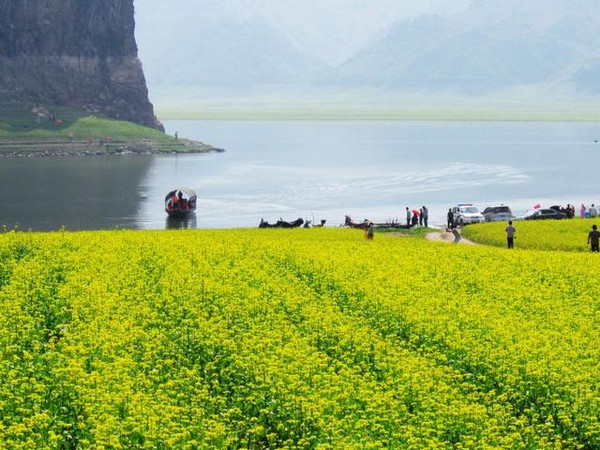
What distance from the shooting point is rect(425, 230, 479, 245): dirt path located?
7714cm

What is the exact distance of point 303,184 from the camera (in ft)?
643

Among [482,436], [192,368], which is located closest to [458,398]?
[482,436]

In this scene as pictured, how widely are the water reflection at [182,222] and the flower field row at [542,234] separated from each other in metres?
52.3

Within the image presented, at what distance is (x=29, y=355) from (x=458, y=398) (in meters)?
12.2

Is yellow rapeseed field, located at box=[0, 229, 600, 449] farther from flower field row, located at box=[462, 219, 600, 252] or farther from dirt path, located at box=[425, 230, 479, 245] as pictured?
dirt path, located at box=[425, 230, 479, 245]

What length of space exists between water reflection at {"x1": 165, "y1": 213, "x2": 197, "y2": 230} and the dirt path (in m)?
50.8

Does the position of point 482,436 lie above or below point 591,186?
below

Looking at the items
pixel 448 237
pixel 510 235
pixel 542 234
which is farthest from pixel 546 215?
pixel 510 235

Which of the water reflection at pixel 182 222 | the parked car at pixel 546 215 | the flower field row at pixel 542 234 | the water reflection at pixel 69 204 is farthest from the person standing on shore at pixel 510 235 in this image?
the water reflection at pixel 182 222

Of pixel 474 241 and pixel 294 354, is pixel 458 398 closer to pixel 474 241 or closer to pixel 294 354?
pixel 294 354

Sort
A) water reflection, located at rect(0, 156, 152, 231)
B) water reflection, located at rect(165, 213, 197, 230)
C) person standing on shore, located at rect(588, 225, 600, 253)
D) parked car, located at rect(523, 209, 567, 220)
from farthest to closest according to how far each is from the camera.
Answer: water reflection, located at rect(0, 156, 152, 231) → water reflection, located at rect(165, 213, 197, 230) → parked car, located at rect(523, 209, 567, 220) → person standing on shore, located at rect(588, 225, 600, 253)

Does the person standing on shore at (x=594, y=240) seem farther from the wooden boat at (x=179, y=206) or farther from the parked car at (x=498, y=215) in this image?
the wooden boat at (x=179, y=206)

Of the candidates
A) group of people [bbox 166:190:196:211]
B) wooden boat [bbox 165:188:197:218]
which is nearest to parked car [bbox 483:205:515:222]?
wooden boat [bbox 165:188:197:218]

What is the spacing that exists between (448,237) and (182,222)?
5965 centimetres
